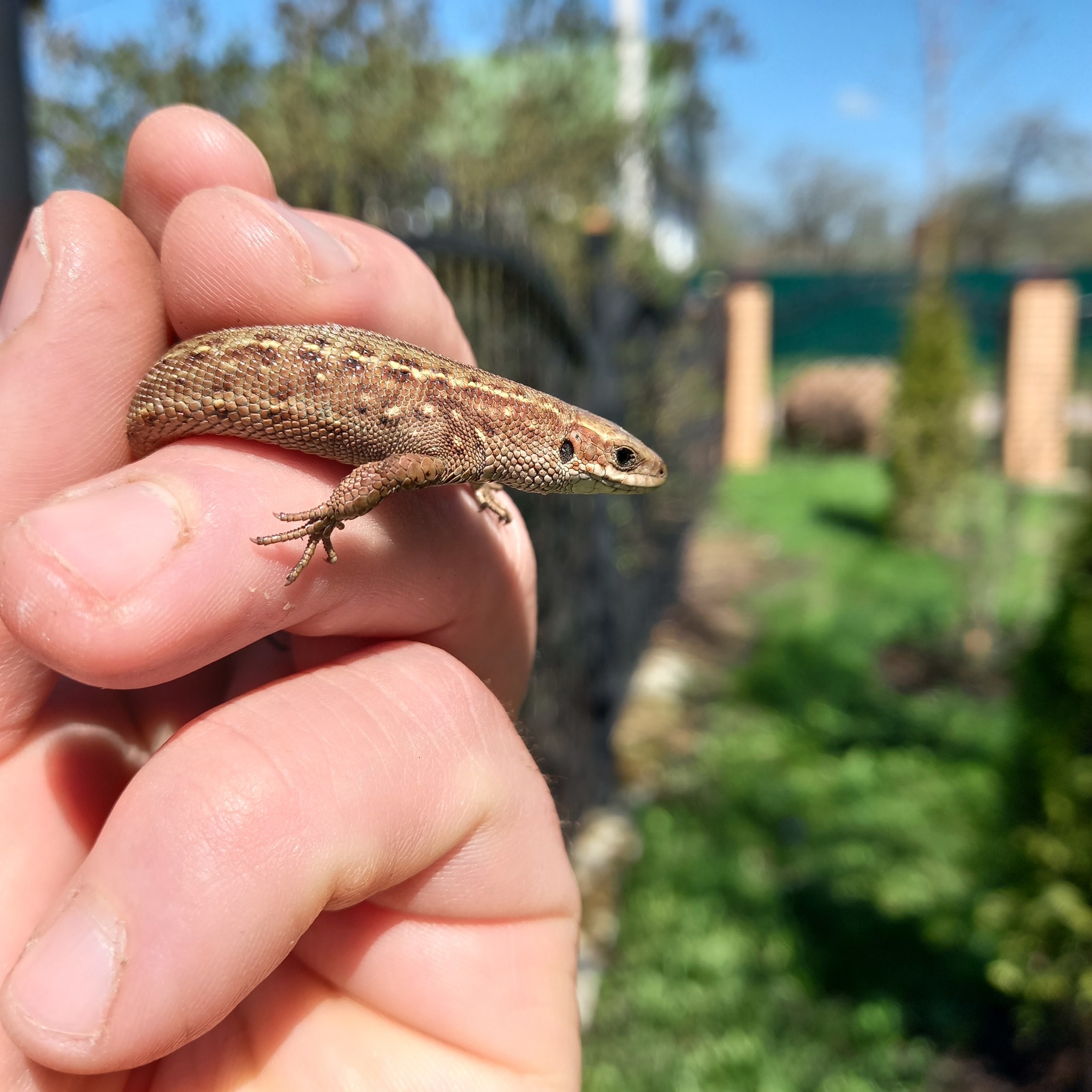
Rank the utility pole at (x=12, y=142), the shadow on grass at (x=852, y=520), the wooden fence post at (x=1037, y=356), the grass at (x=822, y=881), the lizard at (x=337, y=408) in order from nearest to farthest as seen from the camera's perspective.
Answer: the lizard at (x=337, y=408) → the utility pole at (x=12, y=142) → the grass at (x=822, y=881) → the shadow on grass at (x=852, y=520) → the wooden fence post at (x=1037, y=356)

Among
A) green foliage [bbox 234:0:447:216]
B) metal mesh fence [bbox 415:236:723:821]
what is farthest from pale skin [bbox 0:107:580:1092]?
green foliage [bbox 234:0:447:216]

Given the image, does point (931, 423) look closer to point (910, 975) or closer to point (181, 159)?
point (910, 975)

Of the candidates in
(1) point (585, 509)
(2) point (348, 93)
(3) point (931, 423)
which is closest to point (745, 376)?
(3) point (931, 423)

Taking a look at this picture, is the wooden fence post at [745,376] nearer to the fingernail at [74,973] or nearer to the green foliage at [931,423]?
the green foliage at [931,423]

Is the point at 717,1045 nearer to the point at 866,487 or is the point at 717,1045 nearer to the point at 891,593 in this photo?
the point at 891,593

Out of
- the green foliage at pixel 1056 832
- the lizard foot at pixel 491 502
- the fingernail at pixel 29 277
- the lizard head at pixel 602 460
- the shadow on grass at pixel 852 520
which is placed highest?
the fingernail at pixel 29 277

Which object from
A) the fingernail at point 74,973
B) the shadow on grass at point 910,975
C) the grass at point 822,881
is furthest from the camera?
the shadow on grass at point 910,975

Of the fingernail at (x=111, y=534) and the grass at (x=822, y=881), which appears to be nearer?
the fingernail at (x=111, y=534)

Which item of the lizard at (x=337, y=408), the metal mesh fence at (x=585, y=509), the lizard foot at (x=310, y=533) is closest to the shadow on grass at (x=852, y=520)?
the metal mesh fence at (x=585, y=509)
